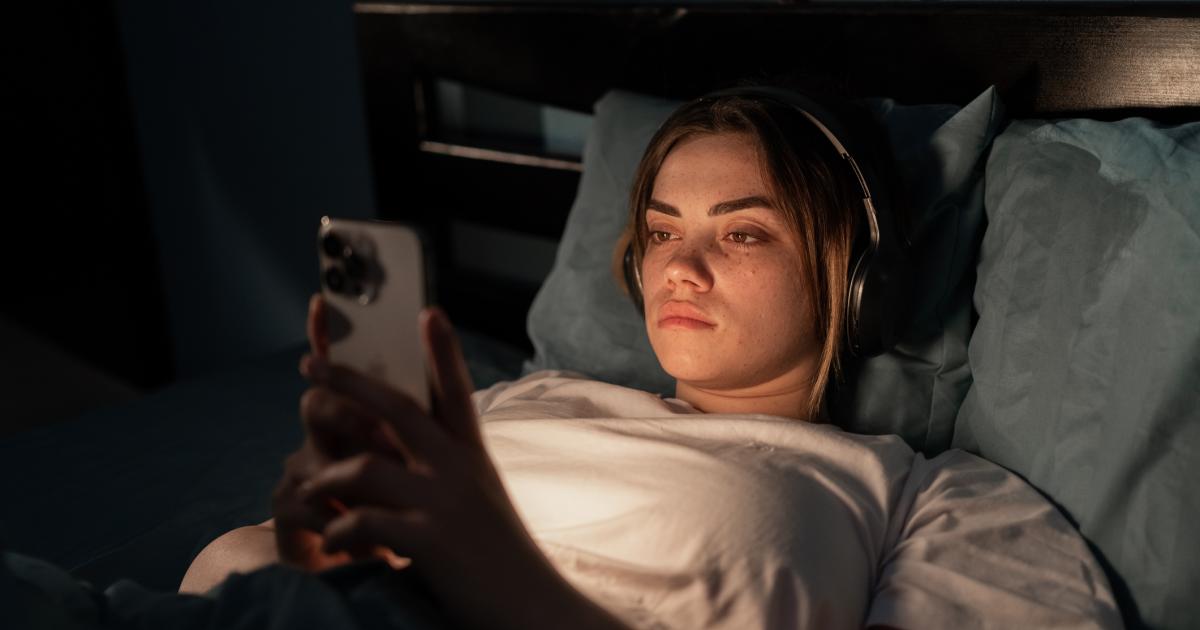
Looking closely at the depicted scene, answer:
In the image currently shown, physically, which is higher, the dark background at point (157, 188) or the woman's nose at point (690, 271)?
the woman's nose at point (690, 271)

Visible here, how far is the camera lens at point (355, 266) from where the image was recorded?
2.29ft

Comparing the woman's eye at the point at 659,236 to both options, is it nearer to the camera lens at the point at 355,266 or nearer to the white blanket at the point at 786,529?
the white blanket at the point at 786,529

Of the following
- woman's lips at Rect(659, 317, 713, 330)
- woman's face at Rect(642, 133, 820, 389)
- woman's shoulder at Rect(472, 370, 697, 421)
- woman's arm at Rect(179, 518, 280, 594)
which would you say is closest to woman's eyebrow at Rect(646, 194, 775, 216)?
woman's face at Rect(642, 133, 820, 389)

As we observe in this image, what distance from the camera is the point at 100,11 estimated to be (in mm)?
2682

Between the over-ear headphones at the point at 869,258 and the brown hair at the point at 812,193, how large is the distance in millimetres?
13

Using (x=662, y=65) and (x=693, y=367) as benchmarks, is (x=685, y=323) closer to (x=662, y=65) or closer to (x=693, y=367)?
(x=693, y=367)

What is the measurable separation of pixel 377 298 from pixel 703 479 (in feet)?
1.12

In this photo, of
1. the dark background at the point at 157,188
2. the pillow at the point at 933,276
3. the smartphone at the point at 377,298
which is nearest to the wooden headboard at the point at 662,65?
the pillow at the point at 933,276

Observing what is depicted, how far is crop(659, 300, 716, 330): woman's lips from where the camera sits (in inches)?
39.3

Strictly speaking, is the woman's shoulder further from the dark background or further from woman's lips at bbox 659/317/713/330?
the dark background

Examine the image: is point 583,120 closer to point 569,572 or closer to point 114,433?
point 114,433

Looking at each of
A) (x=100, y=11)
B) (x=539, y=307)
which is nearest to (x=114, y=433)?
(x=539, y=307)

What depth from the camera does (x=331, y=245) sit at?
2.31 ft

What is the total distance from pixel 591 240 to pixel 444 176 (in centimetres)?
59
